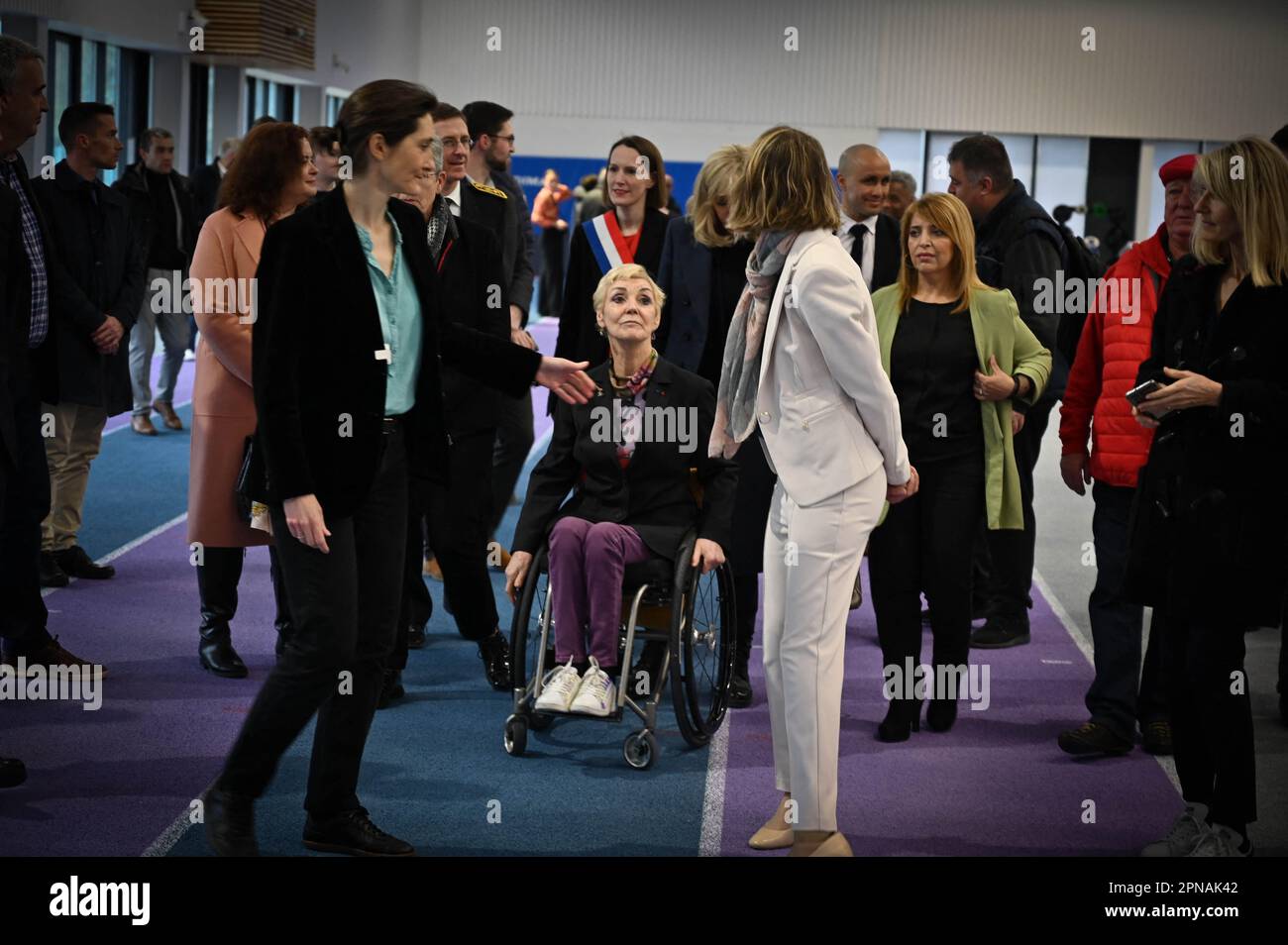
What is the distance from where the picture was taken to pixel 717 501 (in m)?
4.44

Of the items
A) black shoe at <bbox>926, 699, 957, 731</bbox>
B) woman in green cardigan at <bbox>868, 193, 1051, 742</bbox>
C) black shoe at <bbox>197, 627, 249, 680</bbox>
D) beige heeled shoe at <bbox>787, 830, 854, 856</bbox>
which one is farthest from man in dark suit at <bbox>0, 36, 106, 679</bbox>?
black shoe at <bbox>926, 699, 957, 731</bbox>

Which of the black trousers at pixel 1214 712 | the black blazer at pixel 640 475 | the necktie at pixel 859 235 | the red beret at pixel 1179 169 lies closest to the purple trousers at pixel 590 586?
the black blazer at pixel 640 475

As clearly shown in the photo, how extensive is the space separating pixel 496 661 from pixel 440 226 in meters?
1.42

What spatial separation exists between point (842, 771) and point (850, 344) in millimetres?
1551

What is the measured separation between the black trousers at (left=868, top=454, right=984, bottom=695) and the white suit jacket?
124 cm

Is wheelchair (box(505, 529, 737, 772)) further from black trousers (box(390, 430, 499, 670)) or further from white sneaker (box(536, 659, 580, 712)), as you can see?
black trousers (box(390, 430, 499, 670))

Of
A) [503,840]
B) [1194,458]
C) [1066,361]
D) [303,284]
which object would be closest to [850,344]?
[1194,458]

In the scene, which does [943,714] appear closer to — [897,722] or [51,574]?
[897,722]

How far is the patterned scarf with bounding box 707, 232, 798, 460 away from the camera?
11.2 ft

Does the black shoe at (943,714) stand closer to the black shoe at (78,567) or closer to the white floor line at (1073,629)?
the white floor line at (1073,629)

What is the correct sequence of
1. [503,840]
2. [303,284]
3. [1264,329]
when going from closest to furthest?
[303,284]
[1264,329]
[503,840]

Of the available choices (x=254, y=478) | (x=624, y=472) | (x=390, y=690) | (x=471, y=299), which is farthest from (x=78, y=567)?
(x=254, y=478)

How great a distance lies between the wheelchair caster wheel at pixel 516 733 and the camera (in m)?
4.33

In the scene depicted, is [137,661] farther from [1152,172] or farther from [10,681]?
[1152,172]
